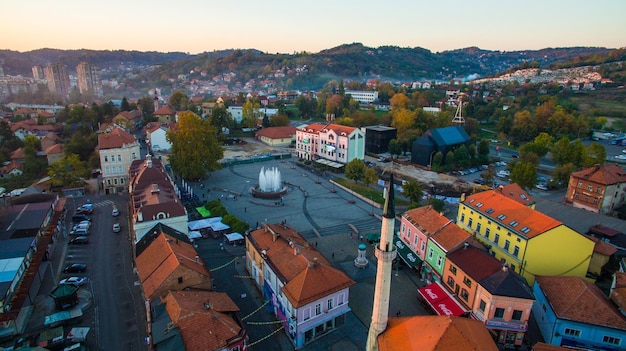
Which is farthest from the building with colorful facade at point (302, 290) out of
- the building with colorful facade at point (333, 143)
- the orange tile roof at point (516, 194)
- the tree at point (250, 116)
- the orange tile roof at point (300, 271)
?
the tree at point (250, 116)

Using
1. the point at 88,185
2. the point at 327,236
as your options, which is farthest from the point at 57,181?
the point at 327,236

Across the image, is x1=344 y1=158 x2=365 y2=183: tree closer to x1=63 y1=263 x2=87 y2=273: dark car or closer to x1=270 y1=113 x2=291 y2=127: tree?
x1=63 y1=263 x2=87 y2=273: dark car

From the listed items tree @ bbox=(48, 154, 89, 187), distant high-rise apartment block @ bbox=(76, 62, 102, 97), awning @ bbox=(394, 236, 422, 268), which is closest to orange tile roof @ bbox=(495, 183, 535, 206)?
awning @ bbox=(394, 236, 422, 268)

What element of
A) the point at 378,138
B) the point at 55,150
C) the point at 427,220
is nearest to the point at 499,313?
the point at 427,220

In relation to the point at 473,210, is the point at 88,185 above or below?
below

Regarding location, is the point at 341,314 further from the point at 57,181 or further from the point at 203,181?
the point at 57,181

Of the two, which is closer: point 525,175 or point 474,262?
point 474,262

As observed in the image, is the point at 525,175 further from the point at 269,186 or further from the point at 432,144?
the point at 269,186
